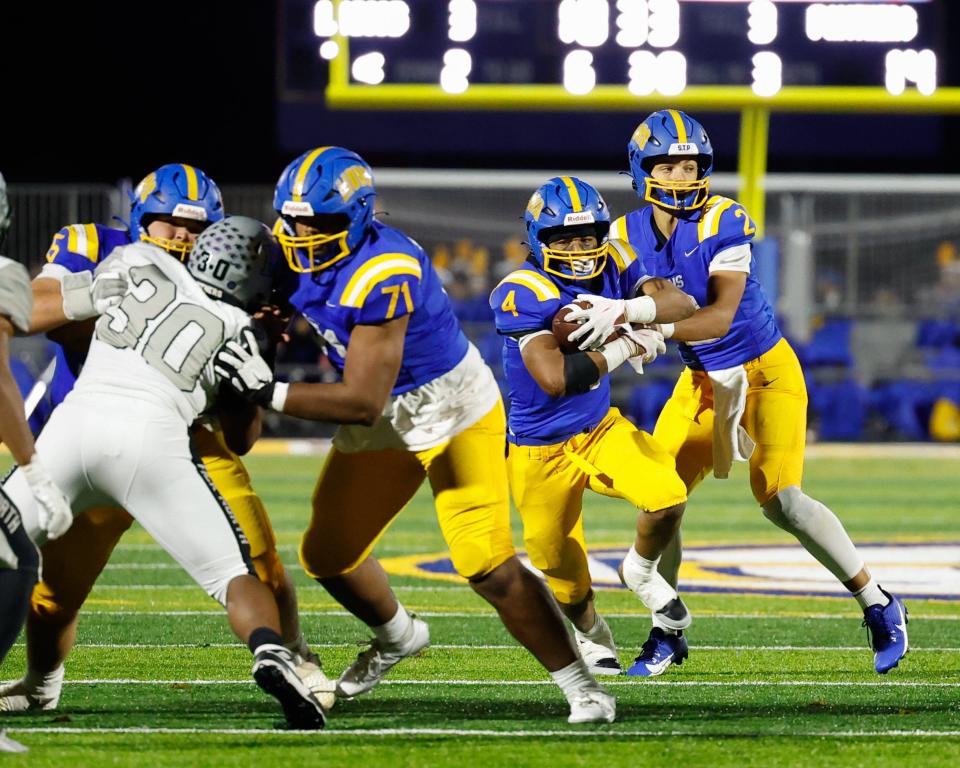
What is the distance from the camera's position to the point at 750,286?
6082 mm

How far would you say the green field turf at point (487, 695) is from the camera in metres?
4.21

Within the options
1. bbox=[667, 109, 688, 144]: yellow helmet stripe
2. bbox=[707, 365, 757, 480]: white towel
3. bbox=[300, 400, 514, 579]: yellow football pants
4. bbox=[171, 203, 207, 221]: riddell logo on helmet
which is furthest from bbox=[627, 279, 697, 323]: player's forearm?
bbox=[171, 203, 207, 221]: riddell logo on helmet

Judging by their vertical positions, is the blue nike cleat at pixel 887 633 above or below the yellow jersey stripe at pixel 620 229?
below

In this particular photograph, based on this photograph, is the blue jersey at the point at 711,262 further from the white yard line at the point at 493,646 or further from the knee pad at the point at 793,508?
the white yard line at the point at 493,646

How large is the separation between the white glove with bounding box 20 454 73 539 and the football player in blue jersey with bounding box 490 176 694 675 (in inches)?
62.0

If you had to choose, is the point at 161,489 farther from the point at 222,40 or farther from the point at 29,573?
the point at 222,40

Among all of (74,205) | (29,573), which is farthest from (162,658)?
(74,205)

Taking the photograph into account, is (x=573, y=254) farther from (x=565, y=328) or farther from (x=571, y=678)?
(x=571, y=678)

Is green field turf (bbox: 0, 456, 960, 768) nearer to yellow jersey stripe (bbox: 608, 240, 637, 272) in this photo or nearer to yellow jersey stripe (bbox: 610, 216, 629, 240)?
yellow jersey stripe (bbox: 608, 240, 637, 272)

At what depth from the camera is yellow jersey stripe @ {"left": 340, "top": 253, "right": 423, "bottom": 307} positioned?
176 inches

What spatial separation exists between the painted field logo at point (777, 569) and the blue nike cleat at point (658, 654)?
6.58ft

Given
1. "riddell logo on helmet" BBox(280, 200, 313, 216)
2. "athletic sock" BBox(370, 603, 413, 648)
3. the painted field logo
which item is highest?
"riddell logo on helmet" BBox(280, 200, 313, 216)

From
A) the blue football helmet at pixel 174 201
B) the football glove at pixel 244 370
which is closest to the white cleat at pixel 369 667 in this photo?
the football glove at pixel 244 370

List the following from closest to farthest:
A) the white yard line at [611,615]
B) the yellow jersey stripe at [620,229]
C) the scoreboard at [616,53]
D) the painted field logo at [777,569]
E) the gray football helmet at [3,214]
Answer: the gray football helmet at [3,214], the yellow jersey stripe at [620,229], the white yard line at [611,615], the painted field logo at [777,569], the scoreboard at [616,53]
